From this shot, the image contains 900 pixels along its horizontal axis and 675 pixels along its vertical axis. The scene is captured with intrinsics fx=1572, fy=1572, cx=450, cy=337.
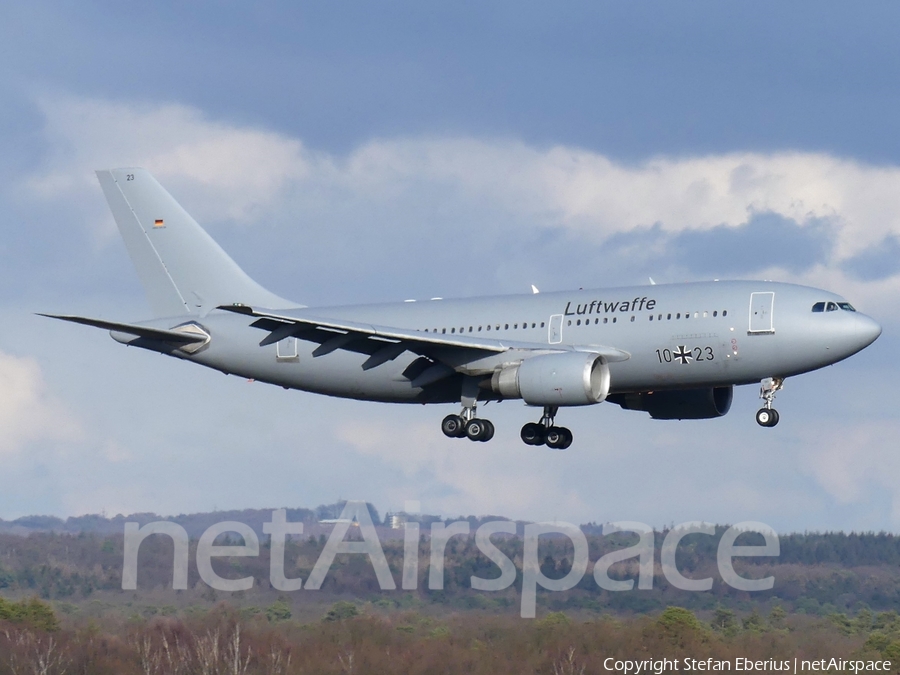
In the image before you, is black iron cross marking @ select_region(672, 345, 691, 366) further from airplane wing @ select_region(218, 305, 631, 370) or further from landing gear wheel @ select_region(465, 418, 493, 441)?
landing gear wheel @ select_region(465, 418, 493, 441)

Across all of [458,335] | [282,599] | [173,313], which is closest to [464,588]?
[282,599]

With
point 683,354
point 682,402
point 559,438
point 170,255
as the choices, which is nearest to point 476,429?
point 559,438

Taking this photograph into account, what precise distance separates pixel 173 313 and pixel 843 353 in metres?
22.1

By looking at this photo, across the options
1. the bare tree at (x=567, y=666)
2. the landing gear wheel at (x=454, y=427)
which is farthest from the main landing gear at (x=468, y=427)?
the bare tree at (x=567, y=666)

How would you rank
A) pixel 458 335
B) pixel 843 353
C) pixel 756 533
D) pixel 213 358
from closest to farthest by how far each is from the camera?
pixel 843 353
pixel 458 335
pixel 213 358
pixel 756 533

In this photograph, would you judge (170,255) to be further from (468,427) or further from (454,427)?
(468,427)

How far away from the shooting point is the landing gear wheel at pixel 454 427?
4700 cm

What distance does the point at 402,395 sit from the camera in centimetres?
4847

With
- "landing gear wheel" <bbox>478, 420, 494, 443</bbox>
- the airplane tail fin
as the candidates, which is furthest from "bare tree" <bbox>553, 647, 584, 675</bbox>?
the airplane tail fin

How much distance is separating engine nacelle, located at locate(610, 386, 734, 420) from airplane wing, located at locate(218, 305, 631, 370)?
18.6 feet

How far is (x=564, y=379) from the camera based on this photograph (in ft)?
141

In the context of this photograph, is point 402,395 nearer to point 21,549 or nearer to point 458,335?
point 458,335

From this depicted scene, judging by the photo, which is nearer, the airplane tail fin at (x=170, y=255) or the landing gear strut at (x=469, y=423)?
the landing gear strut at (x=469, y=423)

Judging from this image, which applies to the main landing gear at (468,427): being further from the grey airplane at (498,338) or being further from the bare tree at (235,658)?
the bare tree at (235,658)
